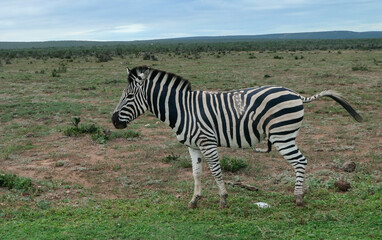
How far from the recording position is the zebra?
18.6 feet

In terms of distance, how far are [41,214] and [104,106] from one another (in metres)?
9.18

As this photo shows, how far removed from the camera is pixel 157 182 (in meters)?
7.31

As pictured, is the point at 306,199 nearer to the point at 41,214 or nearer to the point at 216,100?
the point at 216,100

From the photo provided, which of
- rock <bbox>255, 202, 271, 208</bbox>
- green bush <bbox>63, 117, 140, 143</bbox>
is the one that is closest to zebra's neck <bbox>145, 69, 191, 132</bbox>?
rock <bbox>255, 202, 271, 208</bbox>

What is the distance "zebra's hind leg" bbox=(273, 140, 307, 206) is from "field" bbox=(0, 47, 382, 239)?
0.72ft

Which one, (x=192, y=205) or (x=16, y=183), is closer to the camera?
(x=192, y=205)

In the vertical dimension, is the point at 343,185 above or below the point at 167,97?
below

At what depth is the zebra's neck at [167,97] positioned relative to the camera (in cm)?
592

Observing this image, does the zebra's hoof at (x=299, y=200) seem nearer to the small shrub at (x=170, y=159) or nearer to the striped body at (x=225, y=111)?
the striped body at (x=225, y=111)

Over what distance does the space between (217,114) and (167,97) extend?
0.82 m

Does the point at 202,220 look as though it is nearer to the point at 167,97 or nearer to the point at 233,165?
the point at 167,97

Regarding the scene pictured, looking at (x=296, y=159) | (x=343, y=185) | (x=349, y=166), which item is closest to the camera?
(x=296, y=159)

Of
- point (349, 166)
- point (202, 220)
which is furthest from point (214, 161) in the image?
point (349, 166)

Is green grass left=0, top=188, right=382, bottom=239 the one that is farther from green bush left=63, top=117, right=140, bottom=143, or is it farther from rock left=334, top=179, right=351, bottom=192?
green bush left=63, top=117, right=140, bottom=143
